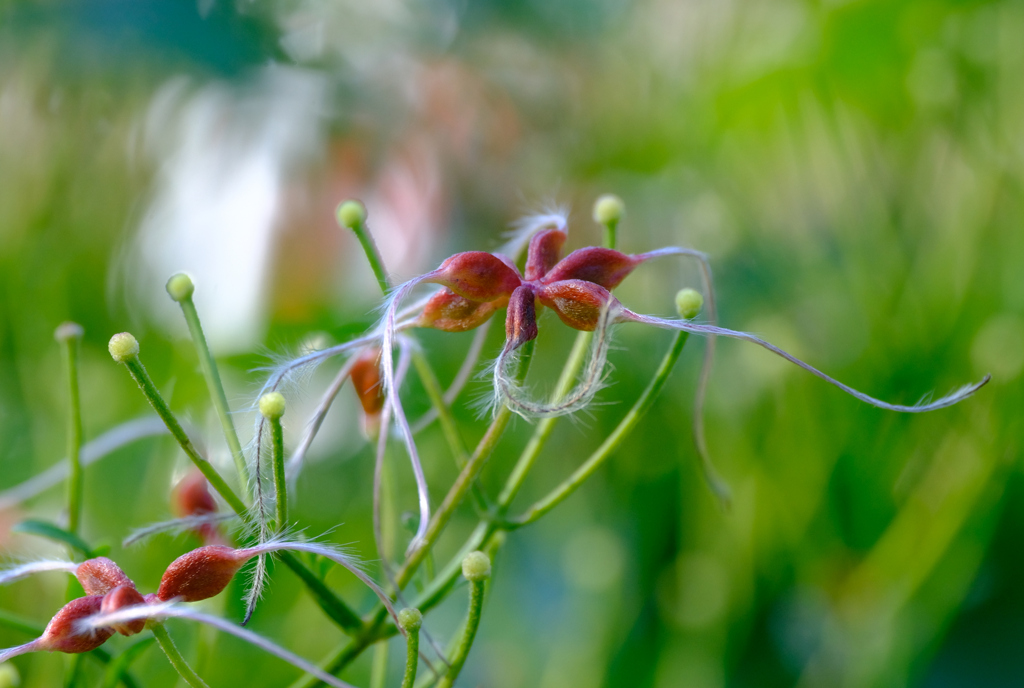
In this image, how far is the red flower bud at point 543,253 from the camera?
0.18 m

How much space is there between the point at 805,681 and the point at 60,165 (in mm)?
610

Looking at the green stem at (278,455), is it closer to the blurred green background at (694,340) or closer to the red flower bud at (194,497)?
the red flower bud at (194,497)

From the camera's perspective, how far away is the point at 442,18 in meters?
0.84

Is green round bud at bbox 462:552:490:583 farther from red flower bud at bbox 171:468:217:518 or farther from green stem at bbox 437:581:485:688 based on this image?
red flower bud at bbox 171:468:217:518

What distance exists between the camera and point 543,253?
0.61 feet

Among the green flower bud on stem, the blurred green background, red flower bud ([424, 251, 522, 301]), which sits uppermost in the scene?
the green flower bud on stem

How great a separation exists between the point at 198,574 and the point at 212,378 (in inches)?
2.1

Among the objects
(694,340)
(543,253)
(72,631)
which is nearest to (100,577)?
(72,631)

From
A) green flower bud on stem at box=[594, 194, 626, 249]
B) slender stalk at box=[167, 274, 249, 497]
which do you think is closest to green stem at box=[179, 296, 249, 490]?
slender stalk at box=[167, 274, 249, 497]

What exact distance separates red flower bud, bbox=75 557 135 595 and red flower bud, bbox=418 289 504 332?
0.08 m

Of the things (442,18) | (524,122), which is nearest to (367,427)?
(524,122)

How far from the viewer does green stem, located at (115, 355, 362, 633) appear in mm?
157

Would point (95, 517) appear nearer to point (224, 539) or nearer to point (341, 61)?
point (224, 539)

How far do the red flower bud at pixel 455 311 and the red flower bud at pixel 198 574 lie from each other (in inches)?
2.4
